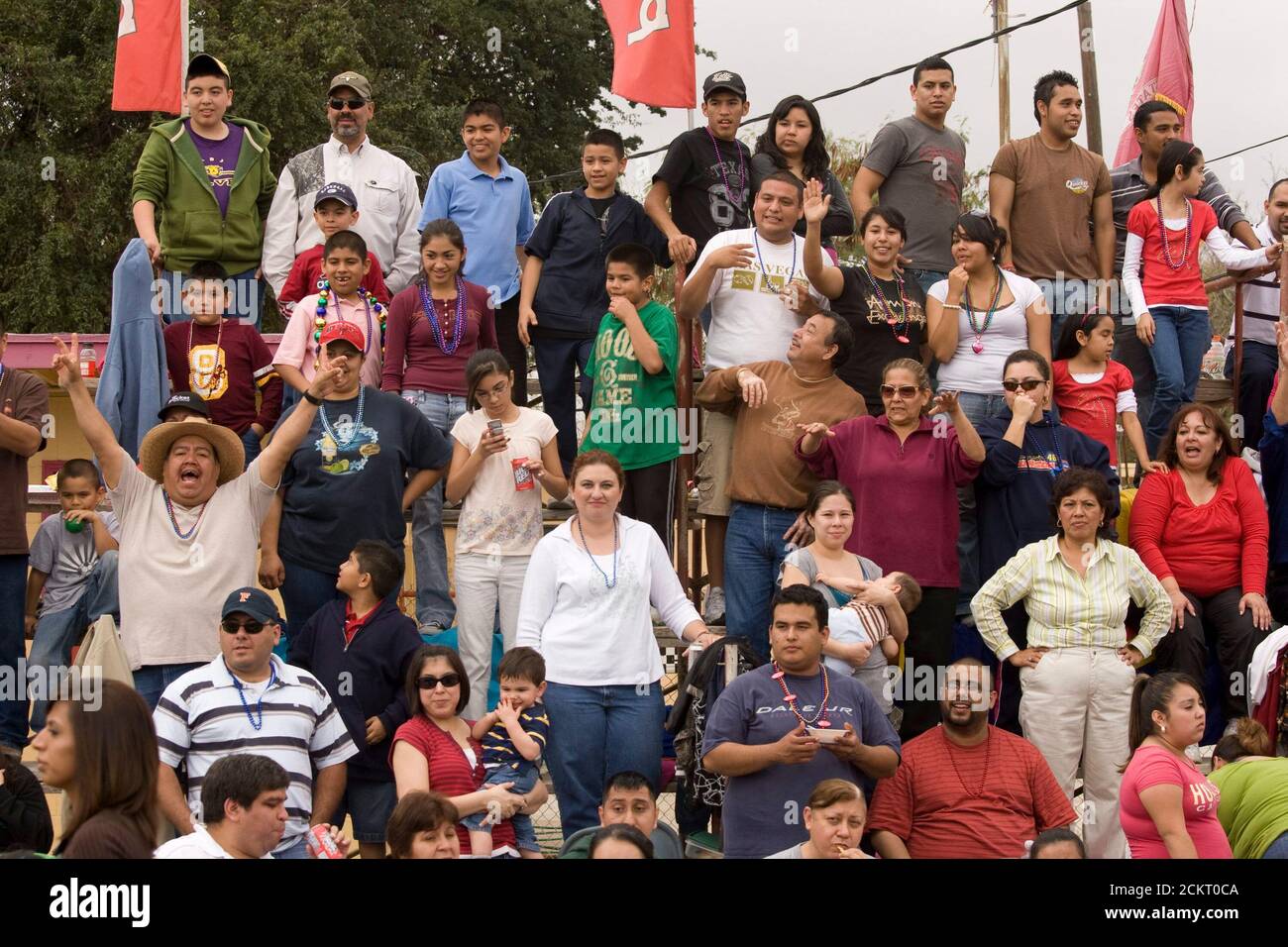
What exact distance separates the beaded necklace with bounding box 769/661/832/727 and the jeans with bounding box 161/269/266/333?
3.84 meters

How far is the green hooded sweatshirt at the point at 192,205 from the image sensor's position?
30.7 feet

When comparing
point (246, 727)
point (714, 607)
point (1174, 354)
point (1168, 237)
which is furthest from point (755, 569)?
point (1168, 237)

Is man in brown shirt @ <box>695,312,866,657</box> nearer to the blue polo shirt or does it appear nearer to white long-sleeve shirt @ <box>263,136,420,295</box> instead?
the blue polo shirt

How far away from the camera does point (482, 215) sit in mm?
9742

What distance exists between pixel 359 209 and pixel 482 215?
71cm

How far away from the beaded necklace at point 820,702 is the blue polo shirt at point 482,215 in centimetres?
348

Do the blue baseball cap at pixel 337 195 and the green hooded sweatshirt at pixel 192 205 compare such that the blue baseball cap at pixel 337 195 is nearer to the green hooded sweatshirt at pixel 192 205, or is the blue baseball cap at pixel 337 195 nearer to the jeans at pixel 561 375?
the green hooded sweatshirt at pixel 192 205

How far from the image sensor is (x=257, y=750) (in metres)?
6.68

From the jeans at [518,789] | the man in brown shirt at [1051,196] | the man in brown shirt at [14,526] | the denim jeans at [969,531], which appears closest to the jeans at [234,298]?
the man in brown shirt at [14,526]

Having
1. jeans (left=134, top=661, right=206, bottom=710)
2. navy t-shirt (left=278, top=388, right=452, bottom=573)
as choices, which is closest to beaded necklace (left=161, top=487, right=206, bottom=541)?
navy t-shirt (left=278, top=388, right=452, bottom=573)

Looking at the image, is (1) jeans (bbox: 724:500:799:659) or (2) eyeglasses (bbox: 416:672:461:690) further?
(1) jeans (bbox: 724:500:799:659)

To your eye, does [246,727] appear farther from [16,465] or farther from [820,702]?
[16,465]

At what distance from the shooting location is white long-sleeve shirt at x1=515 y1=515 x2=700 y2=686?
24.1ft
